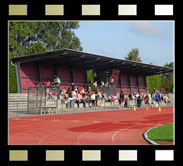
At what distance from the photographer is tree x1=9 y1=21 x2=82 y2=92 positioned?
172ft

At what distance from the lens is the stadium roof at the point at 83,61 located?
32122 mm

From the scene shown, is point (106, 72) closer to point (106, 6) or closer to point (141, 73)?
point (141, 73)

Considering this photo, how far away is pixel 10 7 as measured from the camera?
5.48 metres

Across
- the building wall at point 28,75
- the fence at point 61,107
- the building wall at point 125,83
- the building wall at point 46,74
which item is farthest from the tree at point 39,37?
the fence at point 61,107

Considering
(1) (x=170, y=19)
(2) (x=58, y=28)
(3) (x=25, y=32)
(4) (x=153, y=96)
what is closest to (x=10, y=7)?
(1) (x=170, y=19)

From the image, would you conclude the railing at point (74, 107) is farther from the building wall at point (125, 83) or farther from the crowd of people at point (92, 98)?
the building wall at point (125, 83)

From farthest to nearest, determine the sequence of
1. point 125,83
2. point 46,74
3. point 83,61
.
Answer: point 125,83, point 83,61, point 46,74

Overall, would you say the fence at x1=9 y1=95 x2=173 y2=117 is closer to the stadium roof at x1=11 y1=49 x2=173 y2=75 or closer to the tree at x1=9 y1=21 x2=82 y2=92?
the stadium roof at x1=11 y1=49 x2=173 y2=75

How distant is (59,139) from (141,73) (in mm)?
40736

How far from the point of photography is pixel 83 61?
1439 inches

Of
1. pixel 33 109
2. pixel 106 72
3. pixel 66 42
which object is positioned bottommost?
pixel 33 109

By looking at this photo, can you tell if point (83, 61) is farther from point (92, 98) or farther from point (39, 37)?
point (39, 37)

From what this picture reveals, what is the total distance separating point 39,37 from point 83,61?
24.4m

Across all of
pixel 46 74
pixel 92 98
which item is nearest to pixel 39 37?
pixel 46 74
